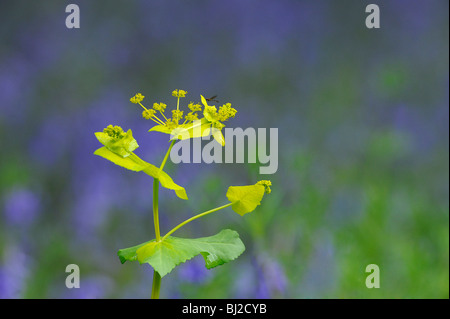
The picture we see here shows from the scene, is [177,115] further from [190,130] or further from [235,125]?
[235,125]

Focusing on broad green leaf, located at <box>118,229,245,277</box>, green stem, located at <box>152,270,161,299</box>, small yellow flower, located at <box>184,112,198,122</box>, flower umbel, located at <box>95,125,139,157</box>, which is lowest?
green stem, located at <box>152,270,161,299</box>

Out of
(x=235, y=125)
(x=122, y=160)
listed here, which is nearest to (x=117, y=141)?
(x=122, y=160)

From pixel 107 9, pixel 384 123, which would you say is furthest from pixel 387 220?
pixel 107 9

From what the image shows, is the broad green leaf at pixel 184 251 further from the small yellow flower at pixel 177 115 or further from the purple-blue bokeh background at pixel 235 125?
the purple-blue bokeh background at pixel 235 125

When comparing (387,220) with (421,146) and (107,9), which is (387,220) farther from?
(107,9)

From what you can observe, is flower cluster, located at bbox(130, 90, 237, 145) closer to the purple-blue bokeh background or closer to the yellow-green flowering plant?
the yellow-green flowering plant

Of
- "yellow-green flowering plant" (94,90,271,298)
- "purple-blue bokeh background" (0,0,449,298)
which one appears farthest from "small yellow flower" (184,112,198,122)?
"purple-blue bokeh background" (0,0,449,298)

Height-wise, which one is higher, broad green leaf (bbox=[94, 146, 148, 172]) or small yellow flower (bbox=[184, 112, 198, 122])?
small yellow flower (bbox=[184, 112, 198, 122])

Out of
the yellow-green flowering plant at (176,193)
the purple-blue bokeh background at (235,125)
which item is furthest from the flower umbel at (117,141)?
the purple-blue bokeh background at (235,125)
